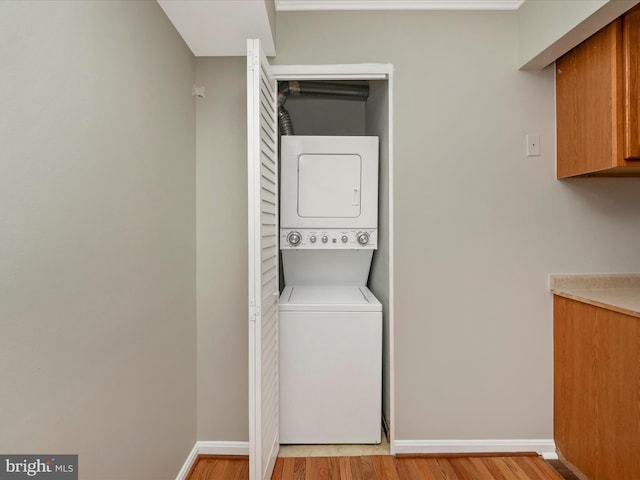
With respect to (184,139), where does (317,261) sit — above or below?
below

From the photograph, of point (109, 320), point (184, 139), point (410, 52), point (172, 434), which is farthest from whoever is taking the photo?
point (410, 52)

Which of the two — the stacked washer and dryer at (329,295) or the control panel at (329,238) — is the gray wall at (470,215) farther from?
the control panel at (329,238)

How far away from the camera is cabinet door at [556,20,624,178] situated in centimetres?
160

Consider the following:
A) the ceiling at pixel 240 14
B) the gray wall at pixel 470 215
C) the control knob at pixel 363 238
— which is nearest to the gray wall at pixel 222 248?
the gray wall at pixel 470 215

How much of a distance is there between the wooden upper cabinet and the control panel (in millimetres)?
1150

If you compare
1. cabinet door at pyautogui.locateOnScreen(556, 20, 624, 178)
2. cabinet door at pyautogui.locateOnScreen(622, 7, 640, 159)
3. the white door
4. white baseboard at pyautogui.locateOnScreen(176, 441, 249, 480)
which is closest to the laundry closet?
the white door

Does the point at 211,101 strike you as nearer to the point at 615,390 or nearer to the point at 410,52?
the point at 410,52

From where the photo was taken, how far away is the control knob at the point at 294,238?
2.33 m

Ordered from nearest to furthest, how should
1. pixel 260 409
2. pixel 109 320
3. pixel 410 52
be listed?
pixel 109 320, pixel 260 409, pixel 410 52

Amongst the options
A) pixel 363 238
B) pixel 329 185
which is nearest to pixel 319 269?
pixel 363 238

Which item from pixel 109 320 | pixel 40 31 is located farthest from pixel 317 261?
A: pixel 40 31

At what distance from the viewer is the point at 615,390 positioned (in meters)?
1.64

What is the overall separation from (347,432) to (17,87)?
212 cm

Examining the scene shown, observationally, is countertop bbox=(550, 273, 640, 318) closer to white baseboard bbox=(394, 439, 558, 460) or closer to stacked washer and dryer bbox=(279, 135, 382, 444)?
white baseboard bbox=(394, 439, 558, 460)
